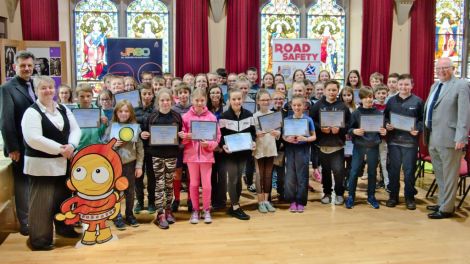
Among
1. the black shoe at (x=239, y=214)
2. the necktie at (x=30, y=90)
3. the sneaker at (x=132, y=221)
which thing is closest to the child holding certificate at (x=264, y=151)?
the black shoe at (x=239, y=214)

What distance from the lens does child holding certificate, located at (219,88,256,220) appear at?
468 cm

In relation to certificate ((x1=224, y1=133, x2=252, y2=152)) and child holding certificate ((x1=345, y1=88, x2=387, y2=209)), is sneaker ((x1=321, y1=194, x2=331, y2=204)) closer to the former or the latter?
child holding certificate ((x1=345, y1=88, x2=387, y2=209))

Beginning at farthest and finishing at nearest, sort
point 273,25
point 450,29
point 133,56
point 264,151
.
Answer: point 450,29
point 273,25
point 133,56
point 264,151

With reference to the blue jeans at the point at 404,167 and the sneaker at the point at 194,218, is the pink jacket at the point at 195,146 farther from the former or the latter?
the blue jeans at the point at 404,167

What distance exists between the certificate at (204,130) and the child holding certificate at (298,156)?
87 centimetres

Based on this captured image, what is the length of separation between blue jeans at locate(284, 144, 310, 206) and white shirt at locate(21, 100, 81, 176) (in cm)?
223

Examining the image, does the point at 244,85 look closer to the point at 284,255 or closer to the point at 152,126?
the point at 152,126

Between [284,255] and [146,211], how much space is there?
181 cm

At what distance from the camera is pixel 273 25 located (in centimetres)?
913

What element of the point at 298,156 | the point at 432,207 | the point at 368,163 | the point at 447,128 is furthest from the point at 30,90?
the point at 432,207

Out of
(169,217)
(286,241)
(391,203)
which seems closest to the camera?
(286,241)

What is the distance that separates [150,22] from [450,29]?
601 centimetres

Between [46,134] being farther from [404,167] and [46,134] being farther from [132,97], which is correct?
[404,167]

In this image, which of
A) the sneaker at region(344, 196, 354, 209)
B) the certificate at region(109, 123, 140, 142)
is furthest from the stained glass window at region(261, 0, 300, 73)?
the certificate at region(109, 123, 140, 142)
